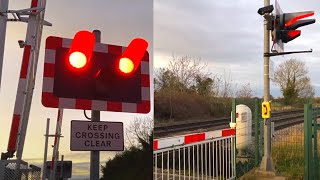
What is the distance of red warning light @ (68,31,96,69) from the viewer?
2.53m

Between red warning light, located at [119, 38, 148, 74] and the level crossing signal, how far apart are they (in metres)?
5.44

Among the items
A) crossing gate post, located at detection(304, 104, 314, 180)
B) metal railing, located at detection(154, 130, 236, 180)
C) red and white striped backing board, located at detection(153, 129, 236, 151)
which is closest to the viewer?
red and white striped backing board, located at detection(153, 129, 236, 151)

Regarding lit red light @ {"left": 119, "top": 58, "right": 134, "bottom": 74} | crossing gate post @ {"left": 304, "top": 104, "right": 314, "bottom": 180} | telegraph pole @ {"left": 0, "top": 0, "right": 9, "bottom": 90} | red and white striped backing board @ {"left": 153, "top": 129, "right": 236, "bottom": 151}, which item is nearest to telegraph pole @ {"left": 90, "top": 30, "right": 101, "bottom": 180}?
lit red light @ {"left": 119, "top": 58, "right": 134, "bottom": 74}

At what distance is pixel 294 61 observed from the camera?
1495 inches

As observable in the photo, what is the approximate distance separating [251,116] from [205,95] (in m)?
14.3

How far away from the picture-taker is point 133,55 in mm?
2754

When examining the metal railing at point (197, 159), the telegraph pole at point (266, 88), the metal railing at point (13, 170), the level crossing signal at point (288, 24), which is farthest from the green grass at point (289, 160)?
the metal railing at point (13, 170)

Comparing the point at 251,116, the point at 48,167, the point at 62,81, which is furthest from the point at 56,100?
the point at 251,116

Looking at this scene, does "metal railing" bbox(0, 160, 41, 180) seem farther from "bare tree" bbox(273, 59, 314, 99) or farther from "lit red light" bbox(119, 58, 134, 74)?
"bare tree" bbox(273, 59, 314, 99)

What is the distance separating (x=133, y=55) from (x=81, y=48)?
35 centimetres

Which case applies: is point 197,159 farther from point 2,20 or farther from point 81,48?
point 2,20

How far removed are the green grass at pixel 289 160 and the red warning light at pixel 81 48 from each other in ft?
20.1

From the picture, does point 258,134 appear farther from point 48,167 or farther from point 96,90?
point 96,90

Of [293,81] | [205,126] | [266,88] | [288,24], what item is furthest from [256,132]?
[293,81]
